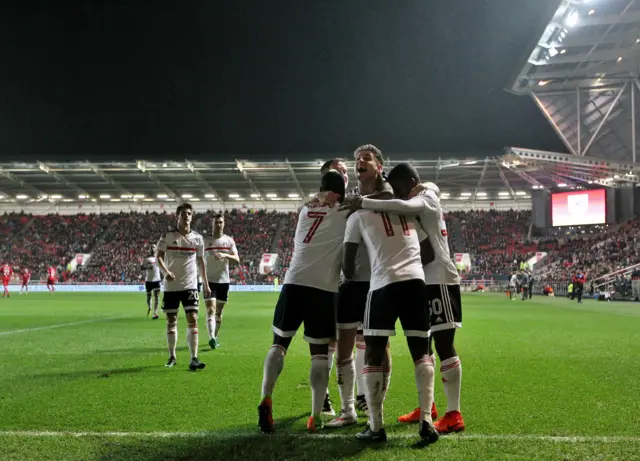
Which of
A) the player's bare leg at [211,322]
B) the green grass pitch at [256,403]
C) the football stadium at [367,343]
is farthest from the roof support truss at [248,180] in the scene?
the green grass pitch at [256,403]

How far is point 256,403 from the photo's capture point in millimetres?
5836

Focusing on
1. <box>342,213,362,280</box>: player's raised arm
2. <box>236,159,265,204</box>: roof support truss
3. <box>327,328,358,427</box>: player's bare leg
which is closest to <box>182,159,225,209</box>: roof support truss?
<box>236,159,265,204</box>: roof support truss

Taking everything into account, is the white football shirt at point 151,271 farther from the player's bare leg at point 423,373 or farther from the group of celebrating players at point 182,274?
the player's bare leg at point 423,373

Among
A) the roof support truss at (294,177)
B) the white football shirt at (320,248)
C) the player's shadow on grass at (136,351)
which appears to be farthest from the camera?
the roof support truss at (294,177)

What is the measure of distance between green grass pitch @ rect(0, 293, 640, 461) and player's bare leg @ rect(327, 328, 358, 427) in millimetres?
325

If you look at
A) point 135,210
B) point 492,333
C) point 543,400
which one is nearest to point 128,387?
point 543,400

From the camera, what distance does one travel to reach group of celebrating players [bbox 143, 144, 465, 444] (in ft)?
14.6

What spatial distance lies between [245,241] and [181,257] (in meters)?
46.0

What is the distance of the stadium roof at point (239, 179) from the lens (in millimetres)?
43688

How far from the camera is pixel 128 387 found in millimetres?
6652

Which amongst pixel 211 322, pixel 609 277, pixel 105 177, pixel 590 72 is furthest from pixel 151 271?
pixel 105 177

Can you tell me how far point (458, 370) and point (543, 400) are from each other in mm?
1597

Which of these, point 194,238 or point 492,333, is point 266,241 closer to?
point 492,333

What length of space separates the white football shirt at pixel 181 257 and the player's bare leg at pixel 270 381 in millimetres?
3671
